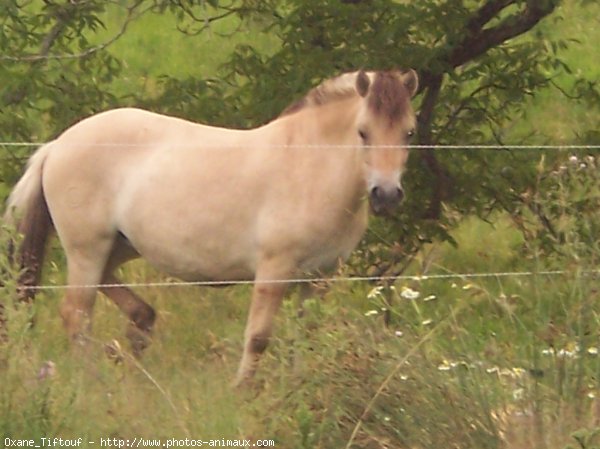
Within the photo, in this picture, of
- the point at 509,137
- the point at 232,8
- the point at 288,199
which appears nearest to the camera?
the point at 288,199

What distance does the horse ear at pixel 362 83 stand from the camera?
691 cm

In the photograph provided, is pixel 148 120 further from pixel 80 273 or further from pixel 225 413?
pixel 225 413

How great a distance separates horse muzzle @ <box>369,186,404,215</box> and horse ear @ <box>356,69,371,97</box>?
519 mm

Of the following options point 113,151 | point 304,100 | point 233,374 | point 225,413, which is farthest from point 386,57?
point 225,413

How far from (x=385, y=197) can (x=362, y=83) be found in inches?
24.2

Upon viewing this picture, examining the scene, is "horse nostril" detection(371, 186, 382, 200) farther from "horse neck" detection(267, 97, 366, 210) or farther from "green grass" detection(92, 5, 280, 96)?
"green grass" detection(92, 5, 280, 96)

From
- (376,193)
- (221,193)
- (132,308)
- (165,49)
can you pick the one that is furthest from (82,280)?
(165,49)

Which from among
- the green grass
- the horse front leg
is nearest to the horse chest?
the horse front leg

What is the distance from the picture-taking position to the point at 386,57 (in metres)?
8.07

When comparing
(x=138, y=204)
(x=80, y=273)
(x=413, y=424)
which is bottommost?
(x=80, y=273)

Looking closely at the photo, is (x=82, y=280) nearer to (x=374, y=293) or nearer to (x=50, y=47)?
(x=50, y=47)

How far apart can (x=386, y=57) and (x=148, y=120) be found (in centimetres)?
146

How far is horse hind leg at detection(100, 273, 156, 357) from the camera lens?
7.62m

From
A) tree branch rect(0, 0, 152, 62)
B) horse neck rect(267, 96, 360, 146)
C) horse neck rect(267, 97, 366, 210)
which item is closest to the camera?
horse neck rect(267, 97, 366, 210)
